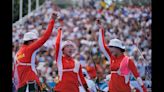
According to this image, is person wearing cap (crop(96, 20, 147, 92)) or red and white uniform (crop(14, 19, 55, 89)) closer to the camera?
person wearing cap (crop(96, 20, 147, 92))

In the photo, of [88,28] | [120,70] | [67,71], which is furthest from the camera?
[88,28]

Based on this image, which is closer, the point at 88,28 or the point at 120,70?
the point at 120,70

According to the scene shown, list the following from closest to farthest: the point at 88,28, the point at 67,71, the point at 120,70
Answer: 1. the point at 120,70
2. the point at 67,71
3. the point at 88,28

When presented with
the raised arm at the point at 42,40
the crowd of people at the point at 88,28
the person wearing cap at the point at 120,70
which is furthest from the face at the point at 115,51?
the crowd of people at the point at 88,28

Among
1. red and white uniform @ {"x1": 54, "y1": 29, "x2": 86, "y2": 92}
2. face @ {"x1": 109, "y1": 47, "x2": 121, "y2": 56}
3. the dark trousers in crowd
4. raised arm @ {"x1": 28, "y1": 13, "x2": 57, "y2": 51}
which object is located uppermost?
raised arm @ {"x1": 28, "y1": 13, "x2": 57, "y2": 51}

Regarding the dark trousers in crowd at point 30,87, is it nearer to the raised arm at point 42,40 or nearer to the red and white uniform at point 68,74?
the red and white uniform at point 68,74

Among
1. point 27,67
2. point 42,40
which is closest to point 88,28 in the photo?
point 27,67

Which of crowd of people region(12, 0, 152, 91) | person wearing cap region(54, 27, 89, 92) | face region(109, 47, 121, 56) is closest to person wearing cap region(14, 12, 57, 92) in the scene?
person wearing cap region(54, 27, 89, 92)

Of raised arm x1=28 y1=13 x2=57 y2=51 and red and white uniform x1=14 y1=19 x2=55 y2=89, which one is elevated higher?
raised arm x1=28 y1=13 x2=57 y2=51

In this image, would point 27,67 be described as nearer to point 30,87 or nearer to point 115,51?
point 30,87

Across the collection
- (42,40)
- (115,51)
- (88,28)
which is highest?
(88,28)

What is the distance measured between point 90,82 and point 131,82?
0.55 meters

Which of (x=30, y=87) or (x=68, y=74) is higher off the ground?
(x=68, y=74)

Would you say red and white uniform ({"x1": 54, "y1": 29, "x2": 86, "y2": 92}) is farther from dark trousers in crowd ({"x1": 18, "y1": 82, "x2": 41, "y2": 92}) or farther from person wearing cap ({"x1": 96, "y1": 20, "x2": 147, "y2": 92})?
person wearing cap ({"x1": 96, "y1": 20, "x2": 147, "y2": 92})
